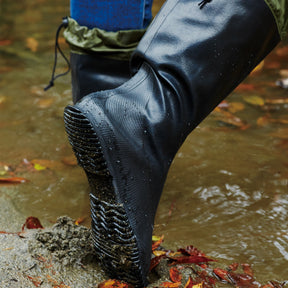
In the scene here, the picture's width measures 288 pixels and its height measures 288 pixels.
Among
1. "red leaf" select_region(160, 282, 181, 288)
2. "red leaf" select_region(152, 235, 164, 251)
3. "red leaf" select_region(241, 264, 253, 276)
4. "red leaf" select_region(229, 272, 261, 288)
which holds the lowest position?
"red leaf" select_region(241, 264, 253, 276)

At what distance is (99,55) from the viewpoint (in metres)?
1.78

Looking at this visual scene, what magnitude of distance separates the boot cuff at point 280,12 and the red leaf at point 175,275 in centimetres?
73

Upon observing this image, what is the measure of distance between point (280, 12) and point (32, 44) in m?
2.96

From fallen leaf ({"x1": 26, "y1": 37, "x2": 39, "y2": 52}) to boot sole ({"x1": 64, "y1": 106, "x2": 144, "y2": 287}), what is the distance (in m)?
2.81

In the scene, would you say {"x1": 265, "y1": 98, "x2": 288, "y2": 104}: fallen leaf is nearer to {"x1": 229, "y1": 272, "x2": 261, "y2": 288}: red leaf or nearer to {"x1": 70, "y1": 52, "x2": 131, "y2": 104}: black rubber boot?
{"x1": 70, "y1": 52, "x2": 131, "y2": 104}: black rubber boot

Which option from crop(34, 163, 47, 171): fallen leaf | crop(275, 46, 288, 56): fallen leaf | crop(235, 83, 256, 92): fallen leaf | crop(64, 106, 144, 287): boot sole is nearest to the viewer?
crop(64, 106, 144, 287): boot sole

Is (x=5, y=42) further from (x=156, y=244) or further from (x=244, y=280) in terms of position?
(x=244, y=280)

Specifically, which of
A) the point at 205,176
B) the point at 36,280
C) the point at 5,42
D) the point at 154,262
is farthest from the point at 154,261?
the point at 5,42

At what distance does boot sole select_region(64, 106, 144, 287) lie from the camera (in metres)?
1.16

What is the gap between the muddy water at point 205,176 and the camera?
1.60 meters

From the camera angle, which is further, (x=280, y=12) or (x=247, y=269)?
(x=247, y=269)

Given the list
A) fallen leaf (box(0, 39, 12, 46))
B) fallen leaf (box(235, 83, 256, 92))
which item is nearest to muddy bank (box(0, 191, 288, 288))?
fallen leaf (box(235, 83, 256, 92))

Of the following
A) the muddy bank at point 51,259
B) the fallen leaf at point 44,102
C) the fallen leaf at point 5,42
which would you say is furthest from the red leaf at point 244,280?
the fallen leaf at point 5,42

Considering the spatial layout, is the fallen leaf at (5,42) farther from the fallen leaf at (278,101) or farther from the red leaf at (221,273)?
the red leaf at (221,273)
